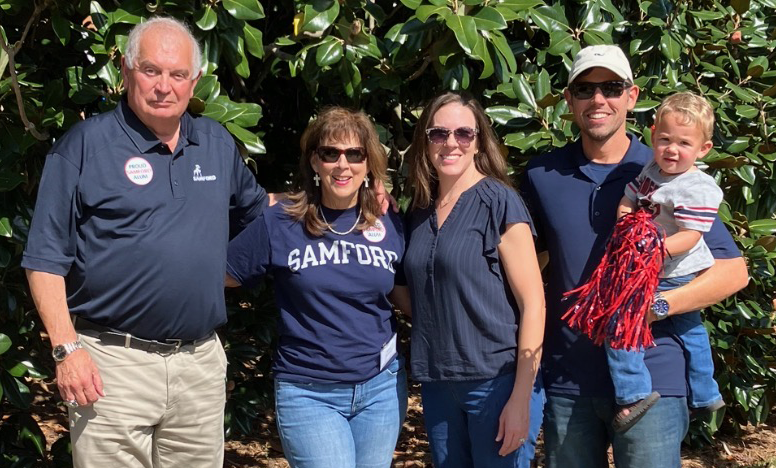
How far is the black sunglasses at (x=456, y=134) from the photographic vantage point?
141 inches

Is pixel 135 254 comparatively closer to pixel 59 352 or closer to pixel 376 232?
pixel 59 352

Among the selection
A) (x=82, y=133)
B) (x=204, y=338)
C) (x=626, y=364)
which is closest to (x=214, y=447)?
(x=204, y=338)

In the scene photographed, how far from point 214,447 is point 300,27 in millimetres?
1694

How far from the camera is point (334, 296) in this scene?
359 cm

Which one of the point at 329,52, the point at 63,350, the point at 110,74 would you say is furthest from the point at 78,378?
the point at 329,52

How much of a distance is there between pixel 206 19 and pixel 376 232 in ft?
3.34

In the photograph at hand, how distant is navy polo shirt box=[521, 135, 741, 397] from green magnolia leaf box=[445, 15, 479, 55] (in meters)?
0.56

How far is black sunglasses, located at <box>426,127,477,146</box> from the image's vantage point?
3576 mm

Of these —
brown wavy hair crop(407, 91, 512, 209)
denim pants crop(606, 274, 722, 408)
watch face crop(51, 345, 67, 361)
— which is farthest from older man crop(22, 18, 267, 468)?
denim pants crop(606, 274, 722, 408)

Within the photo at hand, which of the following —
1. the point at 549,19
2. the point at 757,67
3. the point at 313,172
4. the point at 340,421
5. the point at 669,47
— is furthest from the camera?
the point at 757,67

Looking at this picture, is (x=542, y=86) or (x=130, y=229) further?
(x=542, y=86)

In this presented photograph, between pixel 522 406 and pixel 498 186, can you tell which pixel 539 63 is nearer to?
pixel 498 186

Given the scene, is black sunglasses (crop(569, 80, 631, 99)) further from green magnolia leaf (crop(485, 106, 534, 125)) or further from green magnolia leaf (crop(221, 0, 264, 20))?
green magnolia leaf (crop(221, 0, 264, 20))

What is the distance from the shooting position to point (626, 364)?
3295 millimetres
